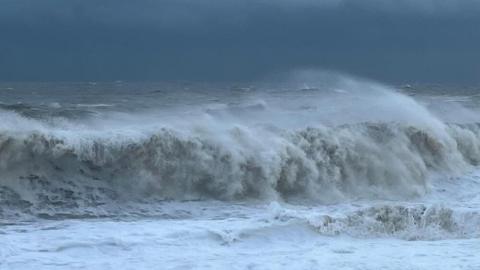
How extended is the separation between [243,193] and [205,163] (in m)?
1.14

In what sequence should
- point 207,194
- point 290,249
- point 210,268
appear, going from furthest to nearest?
point 207,194 → point 290,249 → point 210,268

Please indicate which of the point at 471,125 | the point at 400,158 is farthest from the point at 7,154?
the point at 471,125

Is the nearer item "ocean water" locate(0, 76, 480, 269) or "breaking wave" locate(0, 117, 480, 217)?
"ocean water" locate(0, 76, 480, 269)

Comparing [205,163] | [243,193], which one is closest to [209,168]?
[205,163]

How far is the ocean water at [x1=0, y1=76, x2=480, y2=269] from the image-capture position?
8602 mm

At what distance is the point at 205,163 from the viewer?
523 inches

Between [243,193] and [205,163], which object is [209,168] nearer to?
[205,163]

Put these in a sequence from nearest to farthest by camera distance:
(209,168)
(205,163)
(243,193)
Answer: (243,193) → (209,168) → (205,163)

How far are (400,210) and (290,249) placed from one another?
8.02ft

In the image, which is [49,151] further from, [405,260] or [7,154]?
[405,260]

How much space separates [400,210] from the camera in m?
10.6

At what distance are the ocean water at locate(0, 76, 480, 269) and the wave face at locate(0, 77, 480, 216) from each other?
0.10 feet

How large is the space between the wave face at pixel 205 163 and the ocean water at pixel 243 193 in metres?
0.03

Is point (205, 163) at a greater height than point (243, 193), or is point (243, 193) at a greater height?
point (205, 163)
